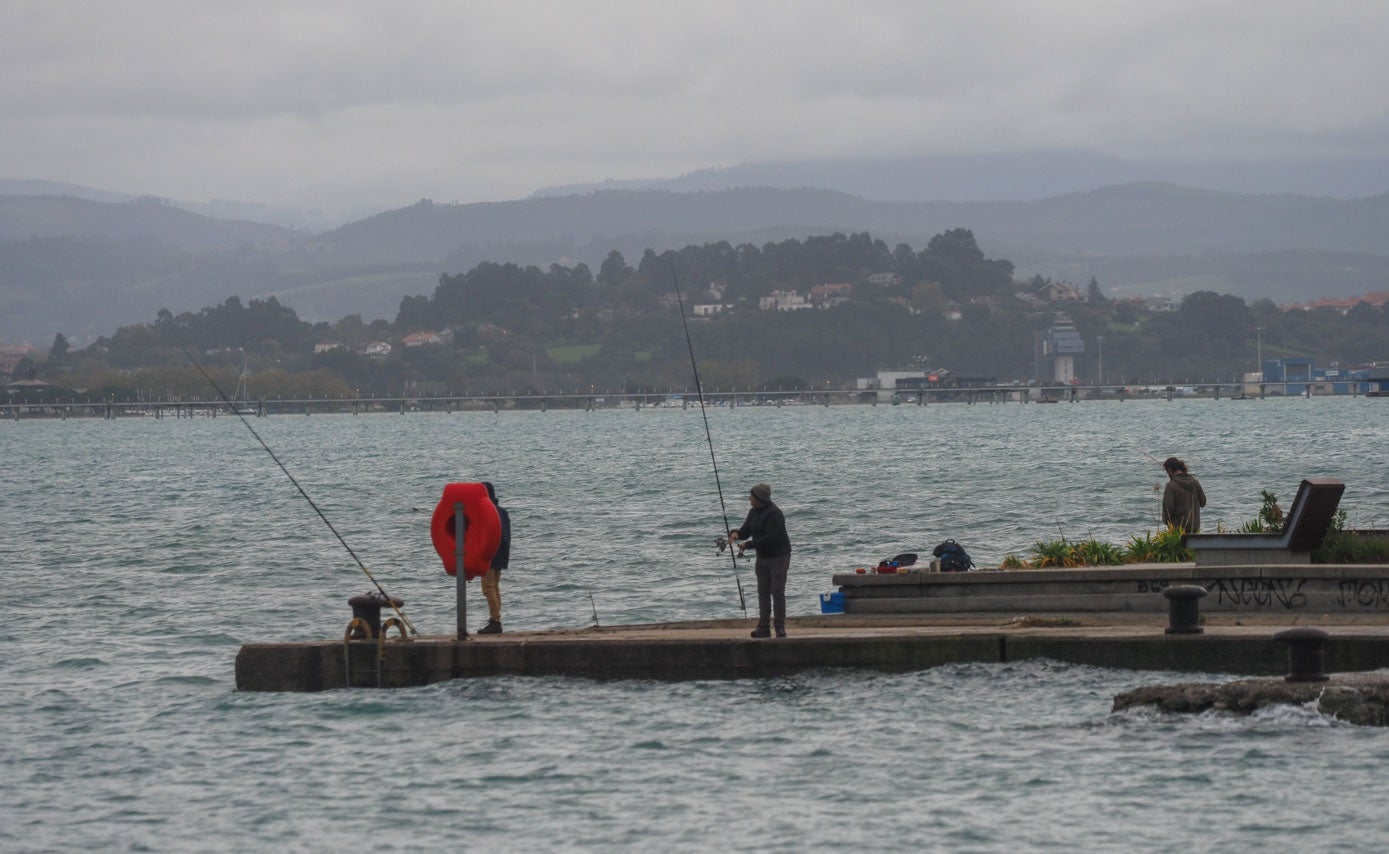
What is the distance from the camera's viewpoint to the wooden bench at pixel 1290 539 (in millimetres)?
21516

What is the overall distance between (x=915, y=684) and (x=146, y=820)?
799 centimetres

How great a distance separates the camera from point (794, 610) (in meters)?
32.0

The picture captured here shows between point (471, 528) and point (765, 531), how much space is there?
11.1ft

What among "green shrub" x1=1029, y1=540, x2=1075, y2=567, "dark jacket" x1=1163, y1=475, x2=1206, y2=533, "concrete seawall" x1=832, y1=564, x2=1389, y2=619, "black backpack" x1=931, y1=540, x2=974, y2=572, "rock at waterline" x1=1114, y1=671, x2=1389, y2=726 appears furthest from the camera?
"dark jacket" x1=1163, y1=475, x2=1206, y2=533

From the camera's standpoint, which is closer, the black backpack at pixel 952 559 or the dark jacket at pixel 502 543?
the dark jacket at pixel 502 543

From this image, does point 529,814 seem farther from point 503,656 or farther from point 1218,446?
point 1218,446

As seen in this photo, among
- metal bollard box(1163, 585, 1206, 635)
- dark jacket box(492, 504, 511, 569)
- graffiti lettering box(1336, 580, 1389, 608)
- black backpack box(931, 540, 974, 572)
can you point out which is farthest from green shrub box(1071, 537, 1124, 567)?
dark jacket box(492, 504, 511, 569)

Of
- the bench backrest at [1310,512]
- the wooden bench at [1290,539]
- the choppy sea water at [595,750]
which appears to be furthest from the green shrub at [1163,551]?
the choppy sea water at [595,750]

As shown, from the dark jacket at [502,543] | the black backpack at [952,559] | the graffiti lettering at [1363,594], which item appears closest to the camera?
the graffiti lettering at [1363,594]

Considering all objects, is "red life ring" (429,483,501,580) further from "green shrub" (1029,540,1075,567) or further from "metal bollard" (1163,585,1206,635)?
"metal bollard" (1163,585,1206,635)

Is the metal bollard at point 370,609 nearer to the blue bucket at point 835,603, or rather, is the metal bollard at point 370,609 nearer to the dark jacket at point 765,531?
the dark jacket at point 765,531

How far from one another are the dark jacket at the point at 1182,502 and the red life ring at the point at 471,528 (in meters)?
8.80

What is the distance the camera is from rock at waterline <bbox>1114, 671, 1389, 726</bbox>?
18.2 metres

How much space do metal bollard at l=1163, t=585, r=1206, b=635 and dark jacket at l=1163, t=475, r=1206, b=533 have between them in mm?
4728
